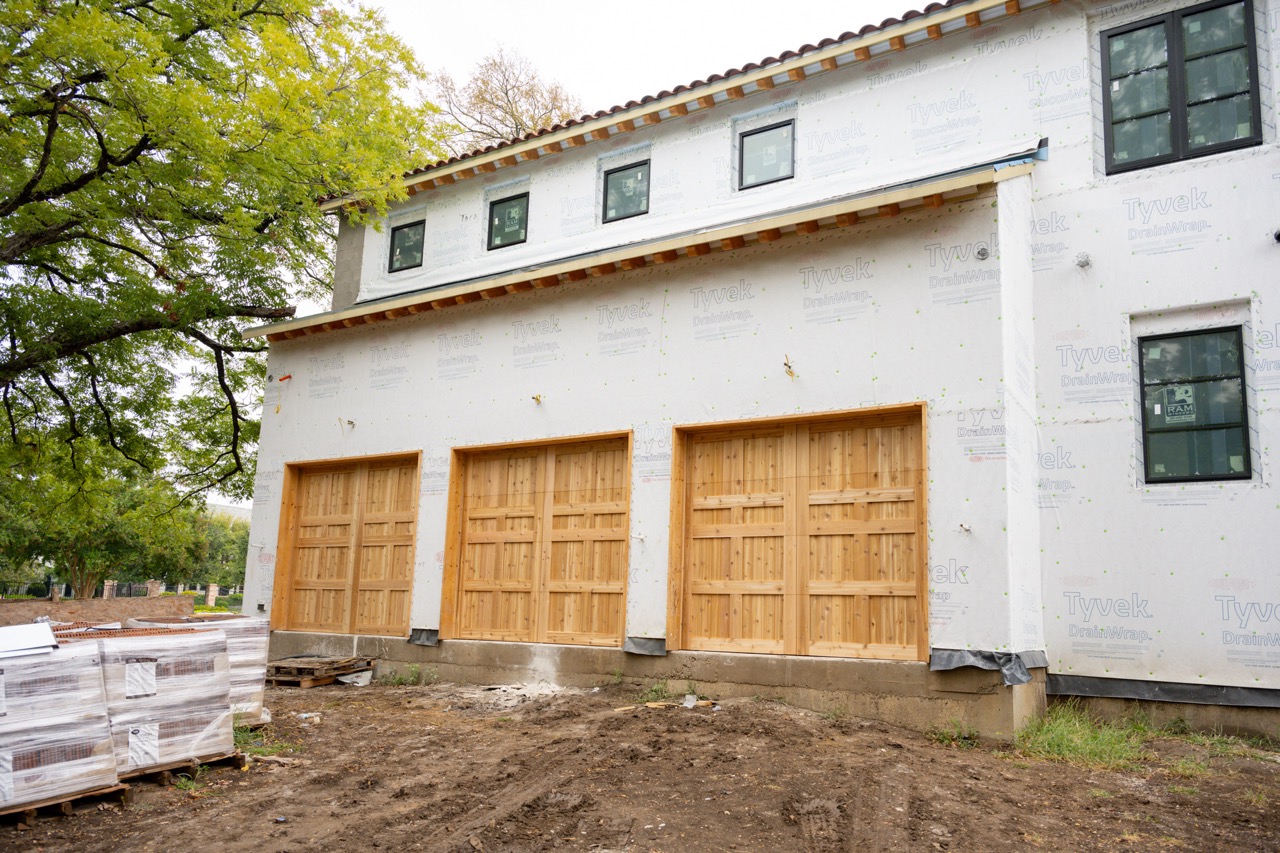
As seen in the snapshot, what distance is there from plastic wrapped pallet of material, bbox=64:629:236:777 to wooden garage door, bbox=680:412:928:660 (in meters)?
4.81

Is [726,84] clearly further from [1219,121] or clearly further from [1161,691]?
[1161,691]

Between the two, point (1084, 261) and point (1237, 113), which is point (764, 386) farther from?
point (1237, 113)

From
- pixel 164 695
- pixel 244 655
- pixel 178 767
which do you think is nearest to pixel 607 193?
pixel 244 655

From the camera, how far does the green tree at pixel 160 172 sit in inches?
410

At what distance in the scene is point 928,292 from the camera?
28.5 ft

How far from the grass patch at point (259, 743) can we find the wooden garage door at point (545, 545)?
3.56 m

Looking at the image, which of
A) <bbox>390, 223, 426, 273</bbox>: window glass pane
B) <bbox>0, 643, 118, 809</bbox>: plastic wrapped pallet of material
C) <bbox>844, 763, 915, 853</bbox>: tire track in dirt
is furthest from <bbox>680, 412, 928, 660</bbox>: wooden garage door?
<bbox>390, 223, 426, 273</bbox>: window glass pane

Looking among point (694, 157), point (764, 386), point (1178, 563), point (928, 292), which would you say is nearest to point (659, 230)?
point (694, 157)

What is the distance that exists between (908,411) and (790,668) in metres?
2.87

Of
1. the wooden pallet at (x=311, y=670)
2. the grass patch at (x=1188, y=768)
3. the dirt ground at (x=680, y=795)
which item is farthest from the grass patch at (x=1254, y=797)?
the wooden pallet at (x=311, y=670)

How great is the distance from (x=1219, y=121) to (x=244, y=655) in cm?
1065

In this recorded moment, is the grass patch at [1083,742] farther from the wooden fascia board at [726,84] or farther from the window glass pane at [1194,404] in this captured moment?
the wooden fascia board at [726,84]

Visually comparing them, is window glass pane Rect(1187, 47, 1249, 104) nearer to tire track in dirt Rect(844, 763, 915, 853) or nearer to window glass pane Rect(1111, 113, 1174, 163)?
window glass pane Rect(1111, 113, 1174, 163)

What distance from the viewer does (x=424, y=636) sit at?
11.5 meters
